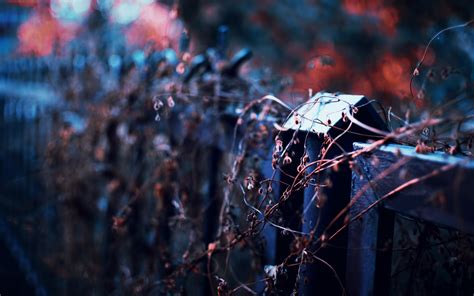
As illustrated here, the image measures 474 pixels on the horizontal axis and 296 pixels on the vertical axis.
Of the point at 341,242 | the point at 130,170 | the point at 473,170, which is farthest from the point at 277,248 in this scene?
the point at 130,170

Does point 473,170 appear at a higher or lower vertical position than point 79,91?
lower

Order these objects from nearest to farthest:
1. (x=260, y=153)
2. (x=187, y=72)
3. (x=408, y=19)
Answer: (x=260, y=153) → (x=187, y=72) → (x=408, y=19)

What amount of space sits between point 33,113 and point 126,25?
1835 mm

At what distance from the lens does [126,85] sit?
3.75 metres

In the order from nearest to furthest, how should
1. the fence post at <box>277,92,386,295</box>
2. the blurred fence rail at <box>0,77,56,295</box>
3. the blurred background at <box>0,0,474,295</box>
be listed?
the fence post at <box>277,92,386,295</box>
the blurred background at <box>0,0,474,295</box>
the blurred fence rail at <box>0,77,56,295</box>

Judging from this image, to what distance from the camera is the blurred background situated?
333 cm

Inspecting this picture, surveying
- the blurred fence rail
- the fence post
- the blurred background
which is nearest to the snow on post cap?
the fence post

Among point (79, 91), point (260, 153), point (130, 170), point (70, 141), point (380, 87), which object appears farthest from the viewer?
point (380, 87)

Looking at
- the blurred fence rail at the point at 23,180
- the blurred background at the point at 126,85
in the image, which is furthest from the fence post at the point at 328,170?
the blurred fence rail at the point at 23,180

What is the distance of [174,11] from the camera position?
320cm

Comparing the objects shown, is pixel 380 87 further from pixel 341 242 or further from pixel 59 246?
pixel 341 242

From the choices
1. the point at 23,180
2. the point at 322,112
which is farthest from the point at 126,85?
the point at 23,180

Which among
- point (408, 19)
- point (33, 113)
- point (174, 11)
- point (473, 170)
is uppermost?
point (408, 19)

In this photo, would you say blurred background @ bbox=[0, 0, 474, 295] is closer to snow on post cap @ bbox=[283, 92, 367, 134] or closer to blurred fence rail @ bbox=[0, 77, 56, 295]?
blurred fence rail @ bbox=[0, 77, 56, 295]
